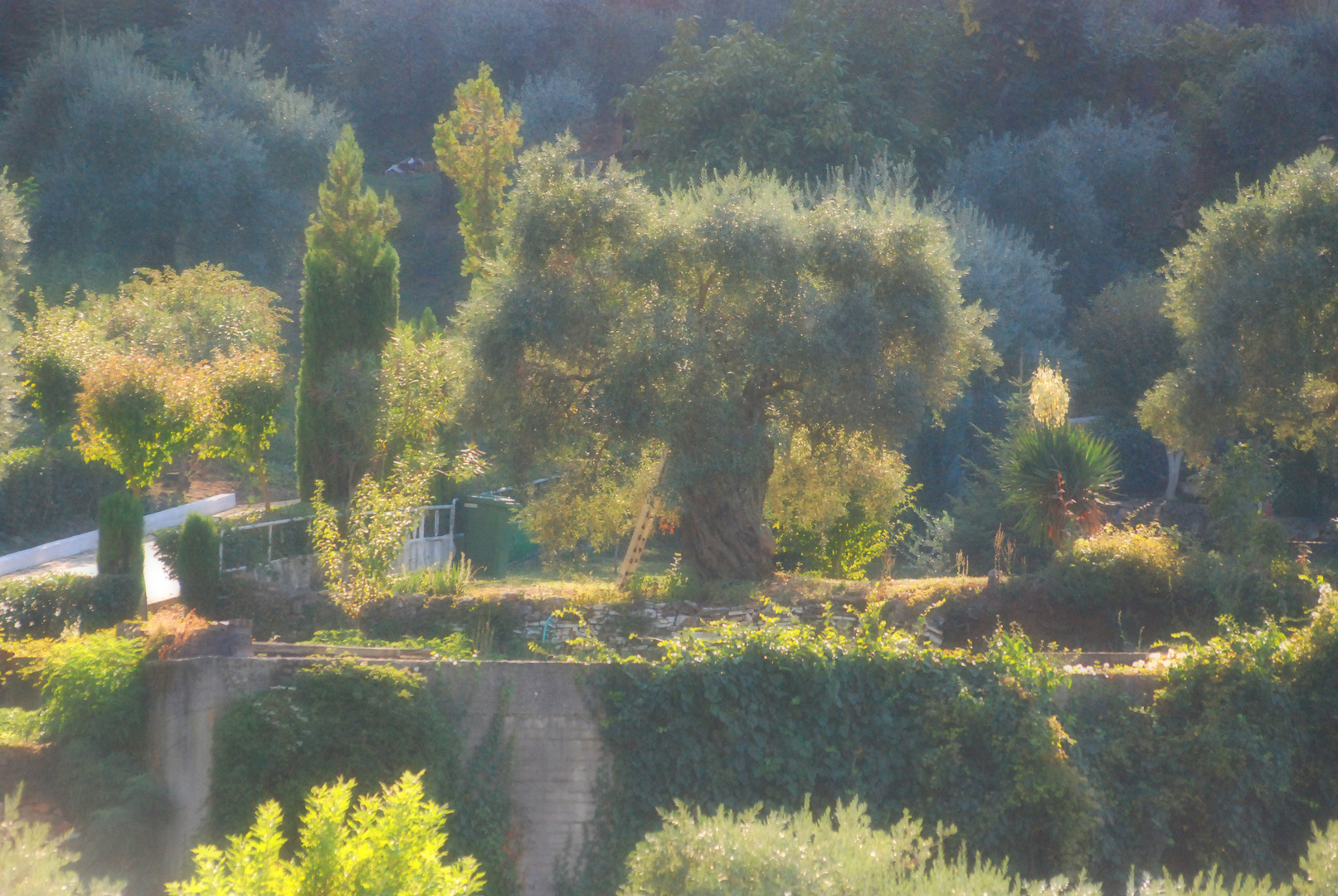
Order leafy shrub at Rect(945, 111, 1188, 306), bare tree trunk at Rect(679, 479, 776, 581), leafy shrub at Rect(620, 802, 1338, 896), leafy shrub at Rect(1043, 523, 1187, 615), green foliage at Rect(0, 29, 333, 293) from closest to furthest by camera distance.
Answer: leafy shrub at Rect(620, 802, 1338, 896) → leafy shrub at Rect(1043, 523, 1187, 615) → bare tree trunk at Rect(679, 479, 776, 581) → green foliage at Rect(0, 29, 333, 293) → leafy shrub at Rect(945, 111, 1188, 306)

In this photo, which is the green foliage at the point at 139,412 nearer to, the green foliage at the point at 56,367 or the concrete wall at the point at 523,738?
the green foliage at the point at 56,367

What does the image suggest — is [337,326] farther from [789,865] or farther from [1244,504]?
[789,865]

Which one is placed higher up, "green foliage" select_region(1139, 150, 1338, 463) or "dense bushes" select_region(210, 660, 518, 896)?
"green foliage" select_region(1139, 150, 1338, 463)

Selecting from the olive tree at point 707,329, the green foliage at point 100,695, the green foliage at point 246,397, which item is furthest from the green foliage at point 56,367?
the green foliage at point 100,695

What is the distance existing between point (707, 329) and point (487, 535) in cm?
682

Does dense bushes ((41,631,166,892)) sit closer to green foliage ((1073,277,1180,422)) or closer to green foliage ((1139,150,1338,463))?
green foliage ((1139,150,1338,463))

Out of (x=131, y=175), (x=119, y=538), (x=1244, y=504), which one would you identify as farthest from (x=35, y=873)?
(x=131, y=175)

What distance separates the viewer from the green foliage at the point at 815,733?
765 centimetres

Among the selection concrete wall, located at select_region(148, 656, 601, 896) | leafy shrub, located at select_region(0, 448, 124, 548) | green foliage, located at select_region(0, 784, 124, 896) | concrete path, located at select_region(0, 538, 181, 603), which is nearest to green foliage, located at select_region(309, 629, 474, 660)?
concrete wall, located at select_region(148, 656, 601, 896)

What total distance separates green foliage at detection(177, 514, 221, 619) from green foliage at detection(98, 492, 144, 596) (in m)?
0.49

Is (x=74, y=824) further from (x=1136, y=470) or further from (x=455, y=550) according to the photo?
(x=1136, y=470)

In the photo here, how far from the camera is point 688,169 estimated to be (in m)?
26.1

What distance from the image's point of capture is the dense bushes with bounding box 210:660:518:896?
761 centimetres

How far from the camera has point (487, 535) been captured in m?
17.2
